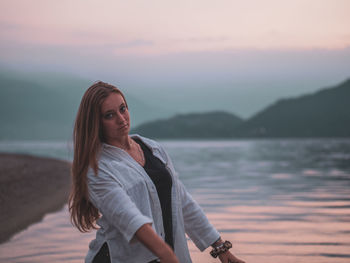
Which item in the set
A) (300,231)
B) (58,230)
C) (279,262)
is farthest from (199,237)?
(58,230)

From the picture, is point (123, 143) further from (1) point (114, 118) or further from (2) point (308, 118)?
(2) point (308, 118)

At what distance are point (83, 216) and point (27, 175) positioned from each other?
14260 millimetres

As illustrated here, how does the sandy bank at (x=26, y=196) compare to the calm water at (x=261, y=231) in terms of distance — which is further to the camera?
the sandy bank at (x=26, y=196)

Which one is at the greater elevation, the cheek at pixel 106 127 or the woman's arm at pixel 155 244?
the cheek at pixel 106 127

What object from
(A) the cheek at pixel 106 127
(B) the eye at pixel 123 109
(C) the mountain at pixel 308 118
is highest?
(B) the eye at pixel 123 109

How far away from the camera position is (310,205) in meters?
10.0

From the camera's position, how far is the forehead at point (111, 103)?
250 cm

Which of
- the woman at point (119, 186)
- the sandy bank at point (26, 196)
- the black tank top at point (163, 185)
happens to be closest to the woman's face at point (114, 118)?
the woman at point (119, 186)

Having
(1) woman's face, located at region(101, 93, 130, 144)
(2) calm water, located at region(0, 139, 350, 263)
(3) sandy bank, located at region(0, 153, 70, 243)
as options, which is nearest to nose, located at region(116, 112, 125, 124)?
(1) woman's face, located at region(101, 93, 130, 144)

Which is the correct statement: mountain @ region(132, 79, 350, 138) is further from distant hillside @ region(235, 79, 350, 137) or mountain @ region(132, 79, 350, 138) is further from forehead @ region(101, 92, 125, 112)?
forehead @ region(101, 92, 125, 112)

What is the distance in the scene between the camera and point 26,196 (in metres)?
11.9

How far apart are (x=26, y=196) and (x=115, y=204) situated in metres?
10.2

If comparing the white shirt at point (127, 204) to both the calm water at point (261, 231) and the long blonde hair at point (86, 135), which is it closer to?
the long blonde hair at point (86, 135)

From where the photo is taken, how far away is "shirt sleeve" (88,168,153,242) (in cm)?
222
